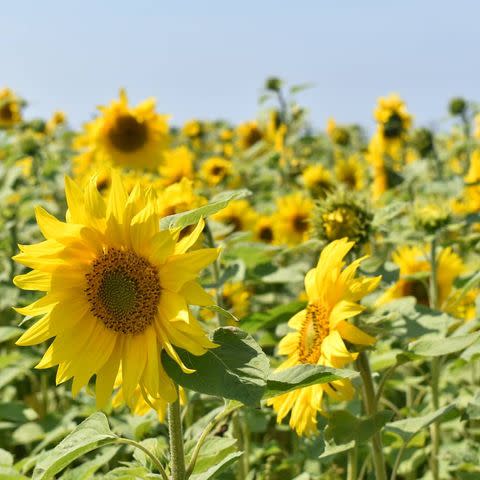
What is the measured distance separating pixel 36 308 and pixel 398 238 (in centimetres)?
153

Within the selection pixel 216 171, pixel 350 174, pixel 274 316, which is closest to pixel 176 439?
pixel 274 316

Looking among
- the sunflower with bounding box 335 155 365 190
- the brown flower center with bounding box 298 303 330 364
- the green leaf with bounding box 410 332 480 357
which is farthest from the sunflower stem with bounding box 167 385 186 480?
the sunflower with bounding box 335 155 365 190

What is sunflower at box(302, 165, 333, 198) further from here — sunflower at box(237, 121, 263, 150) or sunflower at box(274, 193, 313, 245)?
sunflower at box(237, 121, 263, 150)

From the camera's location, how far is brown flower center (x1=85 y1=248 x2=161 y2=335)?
4.81 feet

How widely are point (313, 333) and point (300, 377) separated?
1.58ft

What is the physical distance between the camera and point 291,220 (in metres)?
4.59

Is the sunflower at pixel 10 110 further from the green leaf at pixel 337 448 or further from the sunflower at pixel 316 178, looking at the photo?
the green leaf at pixel 337 448

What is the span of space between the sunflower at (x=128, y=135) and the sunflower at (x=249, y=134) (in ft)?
8.56

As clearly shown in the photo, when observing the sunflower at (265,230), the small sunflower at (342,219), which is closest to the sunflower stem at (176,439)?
the small sunflower at (342,219)

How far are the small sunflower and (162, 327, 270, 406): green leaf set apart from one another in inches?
39.9

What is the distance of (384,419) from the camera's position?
1.68 m

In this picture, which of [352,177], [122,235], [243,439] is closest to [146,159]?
[352,177]

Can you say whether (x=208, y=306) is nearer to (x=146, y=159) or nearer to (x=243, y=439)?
(x=243, y=439)

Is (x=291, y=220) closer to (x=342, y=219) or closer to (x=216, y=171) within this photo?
(x=216, y=171)
